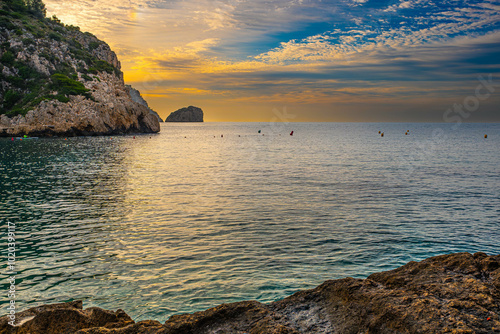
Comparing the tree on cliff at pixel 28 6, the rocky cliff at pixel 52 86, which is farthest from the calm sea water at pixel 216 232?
the tree on cliff at pixel 28 6

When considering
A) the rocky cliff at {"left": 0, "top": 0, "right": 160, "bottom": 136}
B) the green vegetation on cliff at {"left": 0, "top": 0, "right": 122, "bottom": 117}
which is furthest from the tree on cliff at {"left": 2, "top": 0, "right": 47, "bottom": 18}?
the rocky cliff at {"left": 0, "top": 0, "right": 160, "bottom": 136}

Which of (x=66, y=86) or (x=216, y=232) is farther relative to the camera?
(x=66, y=86)

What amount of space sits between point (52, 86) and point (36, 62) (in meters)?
10.3

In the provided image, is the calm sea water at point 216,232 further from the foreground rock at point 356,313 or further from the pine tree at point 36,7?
the pine tree at point 36,7

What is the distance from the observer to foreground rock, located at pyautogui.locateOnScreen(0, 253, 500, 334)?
17.0ft

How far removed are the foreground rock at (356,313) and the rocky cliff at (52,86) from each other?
95.8 meters

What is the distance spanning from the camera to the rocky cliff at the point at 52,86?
3536 inches

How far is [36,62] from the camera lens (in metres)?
103

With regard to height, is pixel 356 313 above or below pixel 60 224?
above

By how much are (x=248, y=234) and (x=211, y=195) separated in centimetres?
980

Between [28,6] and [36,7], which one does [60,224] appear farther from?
[36,7]

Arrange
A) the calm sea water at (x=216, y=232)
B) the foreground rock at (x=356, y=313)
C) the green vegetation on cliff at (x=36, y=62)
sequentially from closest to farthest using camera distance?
the foreground rock at (x=356, y=313)
the calm sea water at (x=216, y=232)
the green vegetation on cliff at (x=36, y=62)

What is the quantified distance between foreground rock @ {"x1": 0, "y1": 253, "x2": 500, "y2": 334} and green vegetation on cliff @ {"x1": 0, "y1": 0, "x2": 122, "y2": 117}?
326 feet

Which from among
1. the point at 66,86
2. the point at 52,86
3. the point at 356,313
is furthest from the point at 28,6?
the point at 356,313
